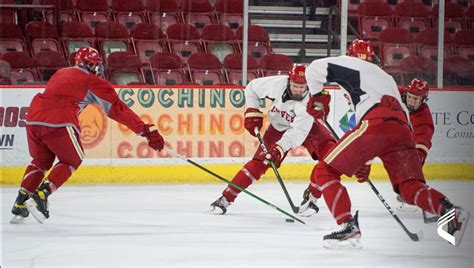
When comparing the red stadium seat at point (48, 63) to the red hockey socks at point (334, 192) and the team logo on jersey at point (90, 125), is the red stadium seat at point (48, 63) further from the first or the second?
the red hockey socks at point (334, 192)

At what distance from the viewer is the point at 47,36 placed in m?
8.35

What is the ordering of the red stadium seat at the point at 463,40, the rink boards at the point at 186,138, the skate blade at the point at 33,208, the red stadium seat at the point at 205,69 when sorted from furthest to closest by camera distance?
the red stadium seat at the point at 463,40 < the red stadium seat at the point at 205,69 < the rink boards at the point at 186,138 < the skate blade at the point at 33,208

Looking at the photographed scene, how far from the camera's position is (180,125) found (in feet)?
27.8

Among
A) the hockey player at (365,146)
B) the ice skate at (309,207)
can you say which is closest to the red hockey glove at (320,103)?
the hockey player at (365,146)

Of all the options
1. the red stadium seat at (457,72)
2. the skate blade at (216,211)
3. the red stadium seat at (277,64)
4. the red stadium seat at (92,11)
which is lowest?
the skate blade at (216,211)

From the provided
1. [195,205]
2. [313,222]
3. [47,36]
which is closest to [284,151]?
[313,222]

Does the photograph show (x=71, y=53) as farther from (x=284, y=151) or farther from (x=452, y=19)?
(x=452, y=19)

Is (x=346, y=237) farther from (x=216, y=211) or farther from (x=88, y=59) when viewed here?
(x=88, y=59)

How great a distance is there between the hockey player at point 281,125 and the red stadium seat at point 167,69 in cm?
182

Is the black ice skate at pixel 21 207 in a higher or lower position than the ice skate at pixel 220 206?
higher

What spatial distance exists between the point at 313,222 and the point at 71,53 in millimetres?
2828

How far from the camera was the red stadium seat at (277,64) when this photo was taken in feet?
→ 29.0

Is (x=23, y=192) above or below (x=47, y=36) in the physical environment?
below

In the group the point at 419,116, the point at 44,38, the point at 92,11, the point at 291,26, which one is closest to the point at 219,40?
the point at 291,26
